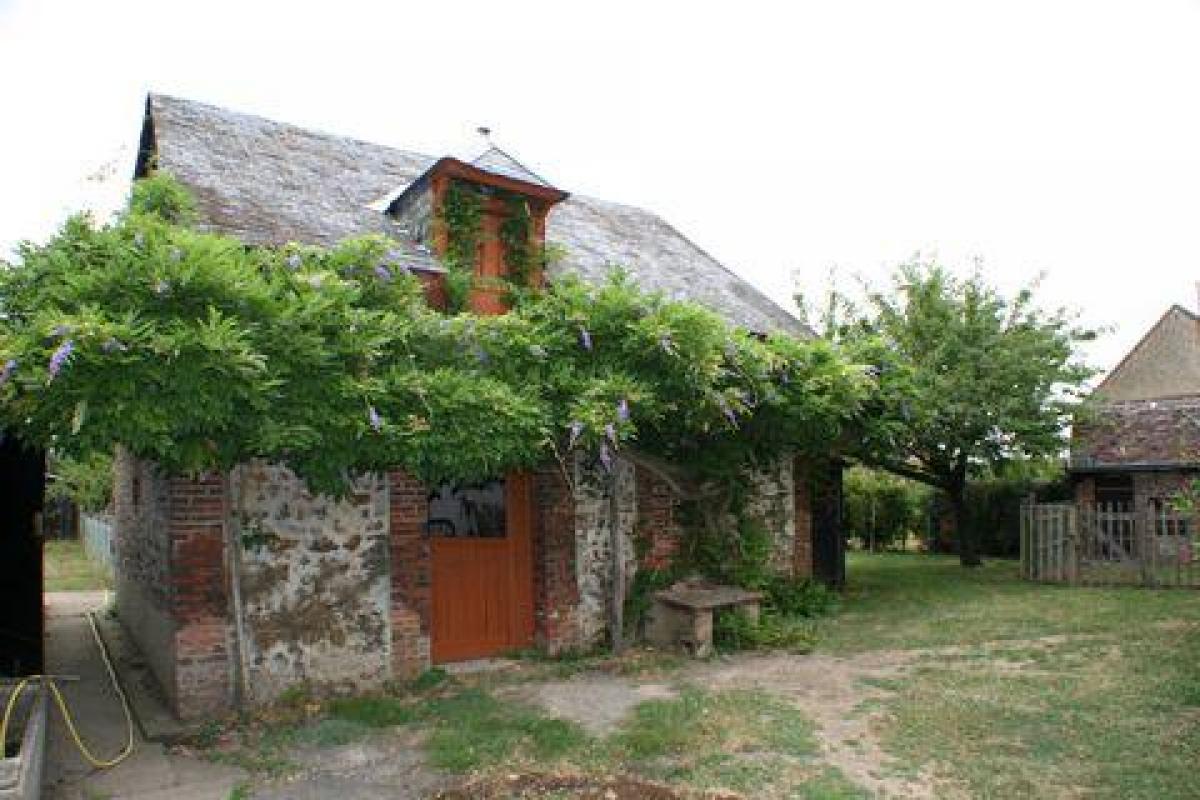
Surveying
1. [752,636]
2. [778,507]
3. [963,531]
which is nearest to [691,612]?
[752,636]

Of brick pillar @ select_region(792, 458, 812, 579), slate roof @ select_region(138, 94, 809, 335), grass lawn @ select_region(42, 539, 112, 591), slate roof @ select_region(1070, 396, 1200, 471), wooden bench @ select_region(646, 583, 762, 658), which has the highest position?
Result: slate roof @ select_region(138, 94, 809, 335)

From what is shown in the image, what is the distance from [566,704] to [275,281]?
4.53 m

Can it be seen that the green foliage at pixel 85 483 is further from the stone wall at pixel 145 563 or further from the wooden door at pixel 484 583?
the wooden door at pixel 484 583

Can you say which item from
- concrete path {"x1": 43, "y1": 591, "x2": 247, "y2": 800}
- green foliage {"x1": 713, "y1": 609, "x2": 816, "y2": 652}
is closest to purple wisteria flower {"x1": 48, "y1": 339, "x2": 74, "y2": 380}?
concrete path {"x1": 43, "y1": 591, "x2": 247, "y2": 800}

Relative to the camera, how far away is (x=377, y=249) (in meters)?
7.34

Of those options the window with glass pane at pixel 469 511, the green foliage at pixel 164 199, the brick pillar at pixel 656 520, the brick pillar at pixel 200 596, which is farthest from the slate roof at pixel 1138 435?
the green foliage at pixel 164 199

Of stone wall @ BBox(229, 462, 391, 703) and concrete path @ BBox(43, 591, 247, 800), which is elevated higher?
stone wall @ BBox(229, 462, 391, 703)

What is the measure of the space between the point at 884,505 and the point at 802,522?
1226cm

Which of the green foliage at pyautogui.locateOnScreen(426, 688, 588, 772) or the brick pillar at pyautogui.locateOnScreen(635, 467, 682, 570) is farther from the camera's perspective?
the brick pillar at pyautogui.locateOnScreen(635, 467, 682, 570)

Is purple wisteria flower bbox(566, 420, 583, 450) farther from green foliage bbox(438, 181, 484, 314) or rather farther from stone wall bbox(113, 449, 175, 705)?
stone wall bbox(113, 449, 175, 705)

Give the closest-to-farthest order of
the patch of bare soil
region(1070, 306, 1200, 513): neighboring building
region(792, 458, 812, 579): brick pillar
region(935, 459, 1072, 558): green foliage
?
the patch of bare soil → region(792, 458, 812, 579): brick pillar → region(1070, 306, 1200, 513): neighboring building → region(935, 459, 1072, 558): green foliage

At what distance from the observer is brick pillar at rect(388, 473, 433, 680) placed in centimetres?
829

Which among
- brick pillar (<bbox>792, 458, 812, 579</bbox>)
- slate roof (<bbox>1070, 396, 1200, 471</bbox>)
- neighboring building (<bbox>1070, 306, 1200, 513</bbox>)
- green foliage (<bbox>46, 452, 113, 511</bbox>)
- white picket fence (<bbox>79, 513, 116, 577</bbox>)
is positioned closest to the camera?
brick pillar (<bbox>792, 458, 812, 579</bbox>)

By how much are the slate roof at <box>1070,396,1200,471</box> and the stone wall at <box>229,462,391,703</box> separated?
15.3 meters
